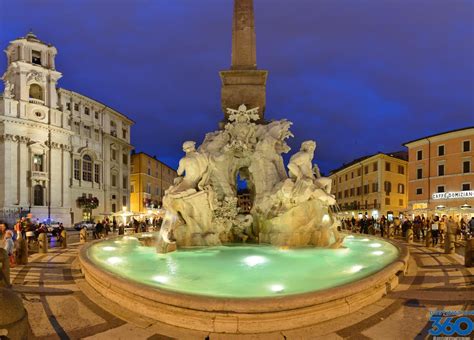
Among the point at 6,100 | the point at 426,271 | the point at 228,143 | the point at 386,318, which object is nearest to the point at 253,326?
the point at 386,318

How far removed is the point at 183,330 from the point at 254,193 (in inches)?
314

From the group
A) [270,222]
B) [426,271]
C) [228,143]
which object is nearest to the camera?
[426,271]

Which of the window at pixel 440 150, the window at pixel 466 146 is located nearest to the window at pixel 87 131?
the window at pixel 440 150

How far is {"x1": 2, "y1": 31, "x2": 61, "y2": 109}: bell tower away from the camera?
40344 millimetres

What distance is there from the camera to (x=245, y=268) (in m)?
6.87

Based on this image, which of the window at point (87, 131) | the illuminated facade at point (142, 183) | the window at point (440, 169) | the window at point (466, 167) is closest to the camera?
the window at point (466, 167)

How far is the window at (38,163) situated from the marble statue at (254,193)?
120 feet

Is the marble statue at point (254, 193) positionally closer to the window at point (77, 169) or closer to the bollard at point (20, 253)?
the bollard at point (20, 253)

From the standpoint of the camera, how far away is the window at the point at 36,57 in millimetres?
42062

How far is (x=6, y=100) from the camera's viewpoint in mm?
38906

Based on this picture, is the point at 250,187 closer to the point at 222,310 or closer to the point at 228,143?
the point at 228,143

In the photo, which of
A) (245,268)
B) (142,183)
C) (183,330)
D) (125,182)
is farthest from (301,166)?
(142,183)

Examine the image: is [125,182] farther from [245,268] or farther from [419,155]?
[245,268]

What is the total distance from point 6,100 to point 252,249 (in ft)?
132
